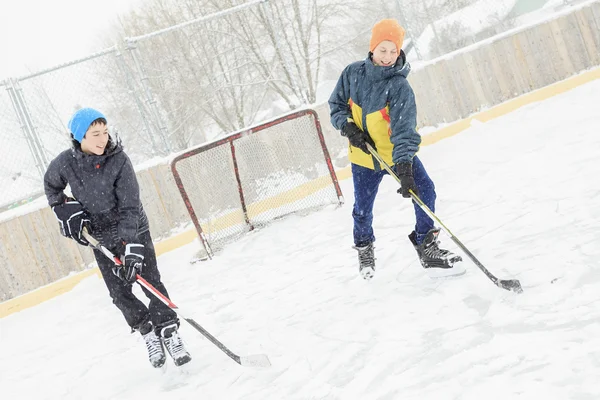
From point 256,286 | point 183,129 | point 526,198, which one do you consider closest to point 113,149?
point 256,286

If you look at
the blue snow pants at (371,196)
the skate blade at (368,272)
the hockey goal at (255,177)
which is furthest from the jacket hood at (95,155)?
the hockey goal at (255,177)

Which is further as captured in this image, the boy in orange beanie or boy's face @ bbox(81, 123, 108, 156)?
the boy in orange beanie

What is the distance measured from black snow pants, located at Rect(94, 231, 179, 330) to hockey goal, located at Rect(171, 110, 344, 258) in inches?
108

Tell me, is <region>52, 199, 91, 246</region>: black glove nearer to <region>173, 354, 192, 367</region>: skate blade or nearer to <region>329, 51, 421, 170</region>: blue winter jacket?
<region>173, 354, 192, 367</region>: skate blade

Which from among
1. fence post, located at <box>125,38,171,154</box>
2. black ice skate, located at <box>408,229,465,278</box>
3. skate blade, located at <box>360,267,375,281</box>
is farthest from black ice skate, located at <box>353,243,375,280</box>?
fence post, located at <box>125,38,171,154</box>

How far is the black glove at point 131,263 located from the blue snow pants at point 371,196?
1438 millimetres

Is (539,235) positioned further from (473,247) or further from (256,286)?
(256,286)

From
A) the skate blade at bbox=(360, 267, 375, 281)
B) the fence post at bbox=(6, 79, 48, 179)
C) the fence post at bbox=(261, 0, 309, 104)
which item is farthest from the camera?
the fence post at bbox=(261, 0, 309, 104)

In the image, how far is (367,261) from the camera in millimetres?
3924

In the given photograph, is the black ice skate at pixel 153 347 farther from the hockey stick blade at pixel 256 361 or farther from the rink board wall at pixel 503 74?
the rink board wall at pixel 503 74

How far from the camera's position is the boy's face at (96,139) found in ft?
10.3

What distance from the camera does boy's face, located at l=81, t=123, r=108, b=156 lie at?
314 centimetres

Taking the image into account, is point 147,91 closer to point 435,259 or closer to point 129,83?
point 129,83

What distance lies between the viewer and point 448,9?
20.6 m
